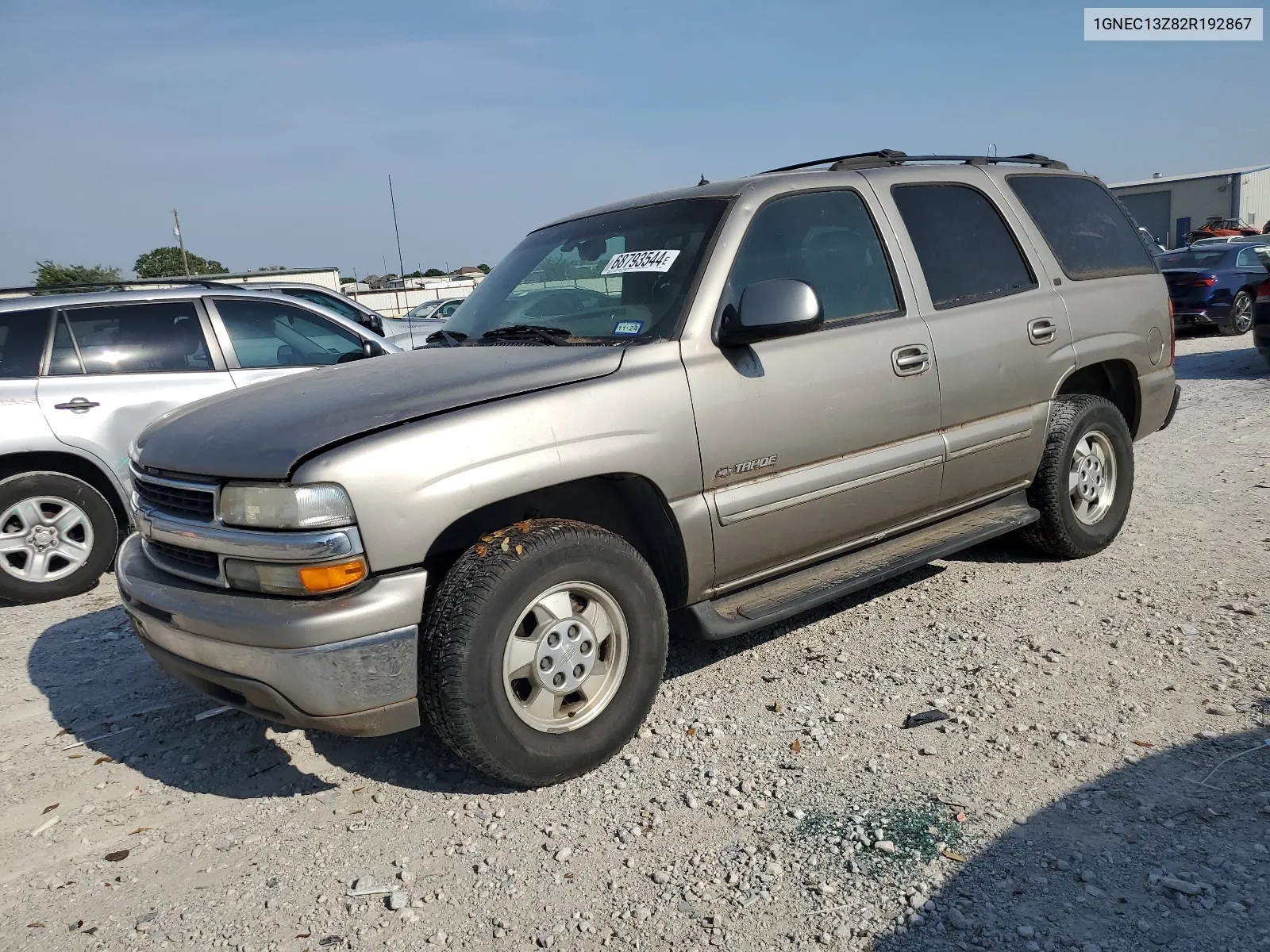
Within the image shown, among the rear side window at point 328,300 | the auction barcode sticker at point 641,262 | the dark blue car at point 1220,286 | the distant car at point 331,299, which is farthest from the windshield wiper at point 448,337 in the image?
the dark blue car at point 1220,286

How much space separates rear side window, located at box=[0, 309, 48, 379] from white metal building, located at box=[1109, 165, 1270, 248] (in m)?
51.6

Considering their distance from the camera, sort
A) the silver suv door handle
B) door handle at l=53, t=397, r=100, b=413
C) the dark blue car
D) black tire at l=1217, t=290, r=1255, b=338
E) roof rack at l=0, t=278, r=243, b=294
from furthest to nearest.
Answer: black tire at l=1217, t=290, r=1255, b=338 → the dark blue car → roof rack at l=0, t=278, r=243, b=294 → door handle at l=53, t=397, r=100, b=413 → the silver suv door handle

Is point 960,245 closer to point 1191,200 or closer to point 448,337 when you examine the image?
point 448,337

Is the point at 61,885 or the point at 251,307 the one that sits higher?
the point at 251,307

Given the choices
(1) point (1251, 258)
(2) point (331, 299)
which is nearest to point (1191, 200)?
(1) point (1251, 258)

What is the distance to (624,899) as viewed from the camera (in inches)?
103

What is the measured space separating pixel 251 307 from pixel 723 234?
394cm

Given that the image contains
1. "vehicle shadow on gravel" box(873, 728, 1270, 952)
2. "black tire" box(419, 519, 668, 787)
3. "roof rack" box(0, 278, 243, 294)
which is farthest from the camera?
"roof rack" box(0, 278, 243, 294)

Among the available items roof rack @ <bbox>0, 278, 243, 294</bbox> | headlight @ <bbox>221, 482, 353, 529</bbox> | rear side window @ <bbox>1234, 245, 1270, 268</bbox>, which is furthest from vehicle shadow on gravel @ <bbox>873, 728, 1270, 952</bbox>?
rear side window @ <bbox>1234, 245, 1270, 268</bbox>

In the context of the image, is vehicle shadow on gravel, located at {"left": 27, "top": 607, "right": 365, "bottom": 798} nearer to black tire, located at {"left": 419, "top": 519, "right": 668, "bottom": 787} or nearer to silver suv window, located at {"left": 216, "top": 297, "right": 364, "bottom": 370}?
black tire, located at {"left": 419, "top": 519, "right": 668, "bottom": 787}

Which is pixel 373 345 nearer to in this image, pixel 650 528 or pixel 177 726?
pixel 177 726

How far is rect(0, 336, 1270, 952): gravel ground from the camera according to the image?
2512mm

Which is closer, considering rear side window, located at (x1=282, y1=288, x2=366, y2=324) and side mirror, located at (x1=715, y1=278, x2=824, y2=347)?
side mirror, located at (x1=715, y1=278, x2=824, y2=347)

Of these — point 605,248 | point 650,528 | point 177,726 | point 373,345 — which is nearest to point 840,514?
point 650,528
